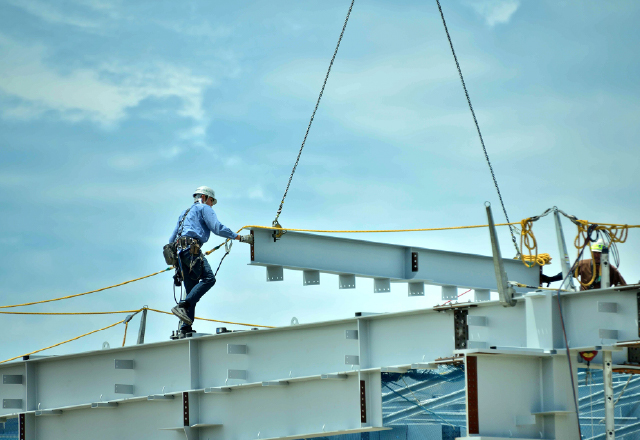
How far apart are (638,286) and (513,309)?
1433mm

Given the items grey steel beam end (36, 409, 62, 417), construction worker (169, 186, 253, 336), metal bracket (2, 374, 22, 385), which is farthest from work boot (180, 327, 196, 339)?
metal bracket (2, 374, 22, 385)

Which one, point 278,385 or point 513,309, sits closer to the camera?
point 513,309

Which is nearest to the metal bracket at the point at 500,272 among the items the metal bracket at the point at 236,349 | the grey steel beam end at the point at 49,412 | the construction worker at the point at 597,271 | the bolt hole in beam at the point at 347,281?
the construction worker at the point at 597,271

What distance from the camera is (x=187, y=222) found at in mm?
12609

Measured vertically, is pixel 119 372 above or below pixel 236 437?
above

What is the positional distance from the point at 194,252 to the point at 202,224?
1.55 feet

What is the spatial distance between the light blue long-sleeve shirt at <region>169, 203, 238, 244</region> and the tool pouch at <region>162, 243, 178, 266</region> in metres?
0.27

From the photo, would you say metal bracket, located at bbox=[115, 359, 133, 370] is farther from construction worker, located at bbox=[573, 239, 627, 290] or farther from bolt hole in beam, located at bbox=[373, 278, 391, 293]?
construction worker, located at bbox=[573, 239, 627, 290]

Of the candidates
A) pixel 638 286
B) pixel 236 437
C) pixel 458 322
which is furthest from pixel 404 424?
pixel 638 286

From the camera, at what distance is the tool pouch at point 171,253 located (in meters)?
12.6

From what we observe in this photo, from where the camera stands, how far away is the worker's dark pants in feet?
41.1

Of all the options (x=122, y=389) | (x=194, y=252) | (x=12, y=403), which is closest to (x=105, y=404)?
(x=122, y=389)

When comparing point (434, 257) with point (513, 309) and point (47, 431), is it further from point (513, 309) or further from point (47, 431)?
point (47, 431)

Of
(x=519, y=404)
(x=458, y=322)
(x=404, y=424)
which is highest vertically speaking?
(x=458, y=322)
